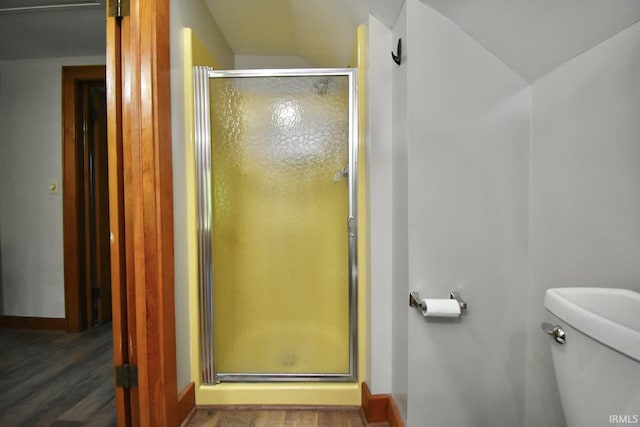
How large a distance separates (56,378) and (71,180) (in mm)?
1477

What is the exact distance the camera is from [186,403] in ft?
4.77

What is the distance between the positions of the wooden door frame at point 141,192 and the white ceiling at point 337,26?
2.73 ft

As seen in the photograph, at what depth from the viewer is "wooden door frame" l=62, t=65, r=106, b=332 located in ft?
8.19

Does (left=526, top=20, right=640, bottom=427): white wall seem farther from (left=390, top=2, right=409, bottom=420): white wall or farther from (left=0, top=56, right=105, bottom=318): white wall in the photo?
(left=0, top=56, right=105, bottom=318): white wall

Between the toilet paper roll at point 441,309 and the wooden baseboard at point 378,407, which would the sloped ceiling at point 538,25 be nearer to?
the toilet paper roll at point 441,309

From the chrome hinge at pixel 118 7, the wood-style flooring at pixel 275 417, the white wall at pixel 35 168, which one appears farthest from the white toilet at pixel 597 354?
the white wall at pixel 35 168

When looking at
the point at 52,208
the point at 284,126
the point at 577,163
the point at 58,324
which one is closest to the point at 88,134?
the point at 52,208

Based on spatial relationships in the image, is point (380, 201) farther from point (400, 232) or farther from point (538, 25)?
point (538, 25)

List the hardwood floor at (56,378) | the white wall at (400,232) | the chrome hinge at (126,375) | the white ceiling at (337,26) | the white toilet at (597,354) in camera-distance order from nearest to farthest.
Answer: the white toilet at (597,354) < the white ceiling at (337,26) < the white wall at (400,232) < the chrome hinge at (126,375) < the hardwood floor at (56,378)

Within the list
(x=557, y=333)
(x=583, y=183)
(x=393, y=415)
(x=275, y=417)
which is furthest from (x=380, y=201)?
(x=275, y=417)

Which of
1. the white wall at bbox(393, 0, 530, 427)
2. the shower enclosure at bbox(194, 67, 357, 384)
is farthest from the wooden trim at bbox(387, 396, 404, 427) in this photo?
the shower enclosure at bbox(194, 67, 357, 384)

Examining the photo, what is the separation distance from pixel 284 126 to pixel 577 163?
1213mm

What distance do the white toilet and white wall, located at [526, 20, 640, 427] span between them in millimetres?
178

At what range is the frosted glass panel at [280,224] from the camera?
1.59 metres
